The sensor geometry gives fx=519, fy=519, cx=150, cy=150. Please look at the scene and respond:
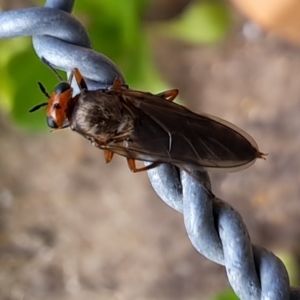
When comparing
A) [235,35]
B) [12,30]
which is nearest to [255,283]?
[12,30]

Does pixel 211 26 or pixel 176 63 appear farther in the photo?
pixel 176 63

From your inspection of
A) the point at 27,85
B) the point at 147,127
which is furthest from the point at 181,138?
the point at 27,85

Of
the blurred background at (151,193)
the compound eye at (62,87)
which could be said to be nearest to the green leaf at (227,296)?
the blurred background at (151,193)

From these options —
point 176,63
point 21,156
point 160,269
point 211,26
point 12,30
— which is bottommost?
point 160,269

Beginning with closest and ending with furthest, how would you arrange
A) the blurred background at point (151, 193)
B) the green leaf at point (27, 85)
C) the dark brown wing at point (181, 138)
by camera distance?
the dark brown wing at point (181, 138) < the green leaf at point (27, 85) < the blurred background at point (151, 193)

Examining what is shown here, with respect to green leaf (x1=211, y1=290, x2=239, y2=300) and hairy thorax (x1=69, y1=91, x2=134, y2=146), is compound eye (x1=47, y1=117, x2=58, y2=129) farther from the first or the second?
green leaf (x1=211, y1=290, x2=239, y2=300)

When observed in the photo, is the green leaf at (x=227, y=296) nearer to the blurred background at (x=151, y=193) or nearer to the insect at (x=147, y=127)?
the blurred background at (x=151, y=193)

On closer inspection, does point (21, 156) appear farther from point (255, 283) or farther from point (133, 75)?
point (255, 283)
